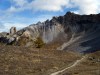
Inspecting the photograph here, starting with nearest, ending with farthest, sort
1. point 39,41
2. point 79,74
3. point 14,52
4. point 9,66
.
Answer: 1. point 79,74
2. point 9,66
3. point 14,52
4. point 39,41

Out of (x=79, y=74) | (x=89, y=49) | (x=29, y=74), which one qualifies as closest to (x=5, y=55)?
(x=29, y=74)

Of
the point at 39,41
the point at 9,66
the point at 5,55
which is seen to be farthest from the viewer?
the point at 39,41

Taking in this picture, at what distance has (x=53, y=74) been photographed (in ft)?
153

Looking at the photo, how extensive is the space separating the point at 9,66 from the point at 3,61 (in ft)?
18.8

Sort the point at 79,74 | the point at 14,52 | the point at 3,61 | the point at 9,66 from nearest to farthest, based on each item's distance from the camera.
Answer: the point at 79,74
the point at 9,66
the point at 3,61
the point at 14,52

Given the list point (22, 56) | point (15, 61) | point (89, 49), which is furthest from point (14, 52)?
point (89, 49)

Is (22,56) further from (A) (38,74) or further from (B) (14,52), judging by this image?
(A) (38,74)

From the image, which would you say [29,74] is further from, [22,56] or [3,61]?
[22,56]

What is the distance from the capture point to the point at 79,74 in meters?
44.7

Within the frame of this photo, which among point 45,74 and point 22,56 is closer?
point 45,74

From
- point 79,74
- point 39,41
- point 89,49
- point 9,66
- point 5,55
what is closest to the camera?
point 79,74

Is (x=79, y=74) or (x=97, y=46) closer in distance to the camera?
(x=79, y=74)

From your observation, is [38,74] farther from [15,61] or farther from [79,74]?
[15,61]

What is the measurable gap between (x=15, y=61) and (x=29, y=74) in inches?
653
